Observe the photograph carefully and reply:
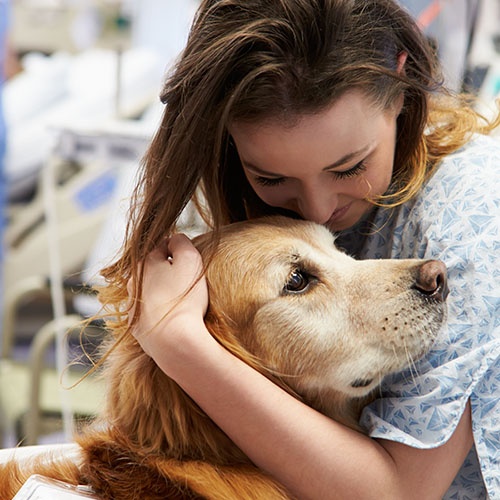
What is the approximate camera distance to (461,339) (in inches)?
43.8

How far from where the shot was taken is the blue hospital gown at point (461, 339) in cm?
108

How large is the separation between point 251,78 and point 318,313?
15.2 inches

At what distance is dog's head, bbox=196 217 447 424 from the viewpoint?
3.81 feet

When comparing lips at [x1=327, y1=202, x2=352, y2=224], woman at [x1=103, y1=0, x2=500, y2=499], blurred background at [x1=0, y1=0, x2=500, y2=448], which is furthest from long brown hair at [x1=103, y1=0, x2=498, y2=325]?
blurred background at [x1=0, y1=0, x2=500, y2=448]

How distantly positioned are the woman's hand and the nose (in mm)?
213

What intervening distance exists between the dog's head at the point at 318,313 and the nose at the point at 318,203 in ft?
0.26

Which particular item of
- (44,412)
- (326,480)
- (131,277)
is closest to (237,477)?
(326,480)

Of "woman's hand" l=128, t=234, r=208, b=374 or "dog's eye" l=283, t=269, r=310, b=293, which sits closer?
"woman's hand" l=128, t=234, r=208, b=374

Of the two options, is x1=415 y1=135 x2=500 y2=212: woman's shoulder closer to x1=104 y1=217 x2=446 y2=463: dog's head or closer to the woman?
the woman

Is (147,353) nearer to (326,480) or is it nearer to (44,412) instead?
(326,480)

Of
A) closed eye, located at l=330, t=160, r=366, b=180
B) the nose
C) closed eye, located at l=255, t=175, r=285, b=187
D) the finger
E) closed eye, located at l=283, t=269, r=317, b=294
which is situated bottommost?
closed eye, located at l=283, t=269, r=317, b=294

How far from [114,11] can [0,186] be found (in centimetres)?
113

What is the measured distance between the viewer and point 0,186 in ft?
9.52

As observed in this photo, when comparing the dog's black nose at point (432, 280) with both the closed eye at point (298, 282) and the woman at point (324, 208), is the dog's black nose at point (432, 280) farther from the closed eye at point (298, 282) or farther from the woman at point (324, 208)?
the closed eye at point (298, 282)
